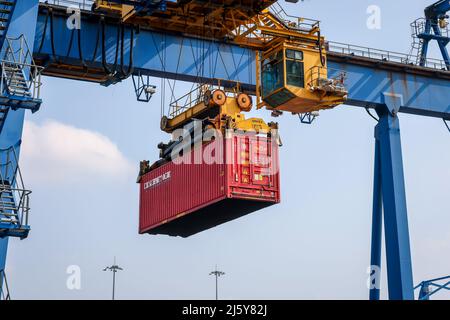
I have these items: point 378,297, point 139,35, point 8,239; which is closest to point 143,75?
point 139,35

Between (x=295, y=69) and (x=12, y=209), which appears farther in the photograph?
(x=295, y=69)

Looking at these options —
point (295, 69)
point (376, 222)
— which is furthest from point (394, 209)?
point (295, 69)

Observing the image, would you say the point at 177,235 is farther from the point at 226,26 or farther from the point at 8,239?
the point at 8,239

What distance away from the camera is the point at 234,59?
29.7 meters

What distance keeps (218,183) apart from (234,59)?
5.47 m

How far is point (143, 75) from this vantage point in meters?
28.5

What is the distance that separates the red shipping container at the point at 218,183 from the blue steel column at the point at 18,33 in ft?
22.3

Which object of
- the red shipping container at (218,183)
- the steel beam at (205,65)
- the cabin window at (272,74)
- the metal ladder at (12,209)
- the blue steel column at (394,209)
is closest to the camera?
the metal ladder at (12,209)

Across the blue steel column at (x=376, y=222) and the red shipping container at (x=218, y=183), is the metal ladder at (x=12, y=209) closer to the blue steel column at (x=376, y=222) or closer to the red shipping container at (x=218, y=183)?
the red shipping container at (x=218, y=183)

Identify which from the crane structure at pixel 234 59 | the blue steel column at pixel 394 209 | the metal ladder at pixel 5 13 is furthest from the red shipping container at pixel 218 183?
the metal ladder at pixel 5 13

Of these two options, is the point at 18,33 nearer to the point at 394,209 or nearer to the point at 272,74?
the point at 272,74

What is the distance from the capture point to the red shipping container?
86.7ft

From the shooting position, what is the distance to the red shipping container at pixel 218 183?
26422mm
